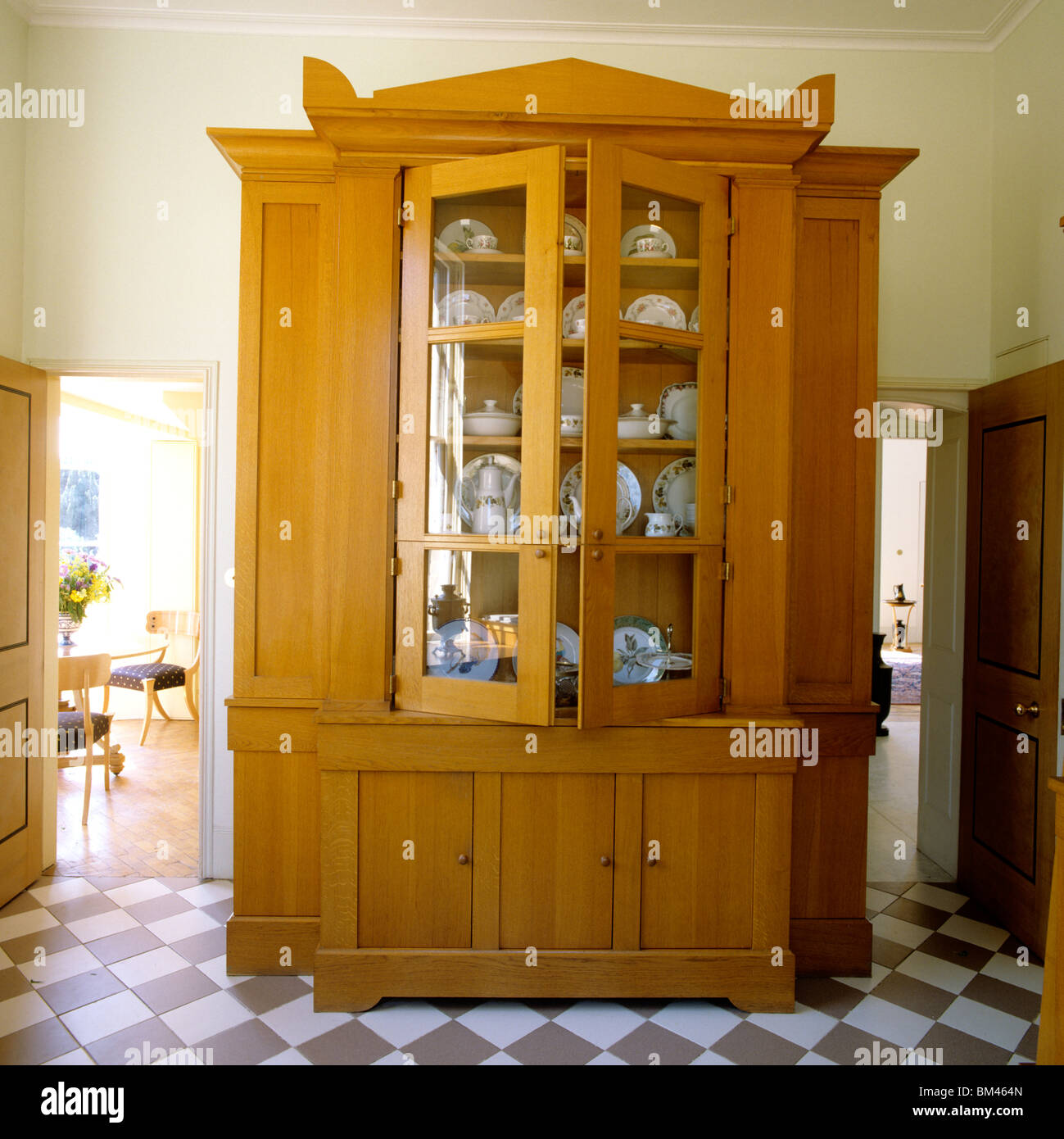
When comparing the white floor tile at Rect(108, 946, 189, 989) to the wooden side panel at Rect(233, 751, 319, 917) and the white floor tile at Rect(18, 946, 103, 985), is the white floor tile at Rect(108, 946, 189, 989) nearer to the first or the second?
the white floor tile at Rect(18, 946, 103, 985)

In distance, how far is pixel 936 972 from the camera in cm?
276

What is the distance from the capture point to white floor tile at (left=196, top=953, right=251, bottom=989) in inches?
102

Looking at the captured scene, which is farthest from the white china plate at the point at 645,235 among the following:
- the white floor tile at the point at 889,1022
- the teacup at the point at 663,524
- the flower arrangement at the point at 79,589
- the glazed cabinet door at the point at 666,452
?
the flower arrangement at the point at 79,589

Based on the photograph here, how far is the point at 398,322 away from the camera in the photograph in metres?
2.47

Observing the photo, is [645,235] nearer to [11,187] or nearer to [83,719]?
[11,187]

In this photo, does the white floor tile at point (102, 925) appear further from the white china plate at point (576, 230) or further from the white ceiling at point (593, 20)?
the white ceiling at point (593, 20)

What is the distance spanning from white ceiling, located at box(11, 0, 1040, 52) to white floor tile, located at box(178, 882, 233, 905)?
3.66 metres

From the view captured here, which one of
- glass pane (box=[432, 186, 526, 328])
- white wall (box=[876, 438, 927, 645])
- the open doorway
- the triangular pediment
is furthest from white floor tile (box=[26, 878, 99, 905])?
white wall (box=[876, 438, 927, 645])

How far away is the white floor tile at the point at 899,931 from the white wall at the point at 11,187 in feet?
14.0

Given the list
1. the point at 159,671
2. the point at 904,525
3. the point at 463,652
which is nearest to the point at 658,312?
the point at 463,652

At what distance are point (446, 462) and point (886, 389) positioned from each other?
6.87 feet

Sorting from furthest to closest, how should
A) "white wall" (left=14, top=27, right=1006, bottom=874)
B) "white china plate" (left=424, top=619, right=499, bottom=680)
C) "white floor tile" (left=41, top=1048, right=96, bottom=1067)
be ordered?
1. "white wall" (left=14, top=27, right=1006, bottom=874)
2. "white china plate" (left=424, top=619, right=499, bottom=680)
3. "white floor tile" (left=41, top=1048, right=96, bottom=1067)

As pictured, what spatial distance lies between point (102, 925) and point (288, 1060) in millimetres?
1267

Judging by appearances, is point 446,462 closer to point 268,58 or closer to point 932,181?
point 268,58
